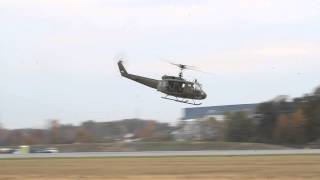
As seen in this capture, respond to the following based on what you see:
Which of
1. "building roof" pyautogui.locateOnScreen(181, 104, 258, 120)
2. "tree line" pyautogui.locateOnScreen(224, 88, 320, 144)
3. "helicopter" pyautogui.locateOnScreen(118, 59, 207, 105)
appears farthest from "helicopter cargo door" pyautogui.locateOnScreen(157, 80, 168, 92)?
"building roof" pyautogui.locateOnScreen(181, 104, 258, 120)

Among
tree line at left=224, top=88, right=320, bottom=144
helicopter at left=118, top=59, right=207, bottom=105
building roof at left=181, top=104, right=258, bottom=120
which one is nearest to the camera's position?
helicopter at left=118, top=59, right=207, bottom=105

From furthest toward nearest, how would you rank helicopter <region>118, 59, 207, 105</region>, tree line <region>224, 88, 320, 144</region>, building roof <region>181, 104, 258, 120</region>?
building roof <region>181, 104, 258, 120</region> < tree line <region>224, 88, 320, 144</region> < helicopter <region>118, 59, 207, 105</region>

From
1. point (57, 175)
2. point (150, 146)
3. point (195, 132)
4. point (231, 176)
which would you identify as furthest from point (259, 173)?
point (195, 132)

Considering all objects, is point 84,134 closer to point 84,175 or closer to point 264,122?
point 264,122

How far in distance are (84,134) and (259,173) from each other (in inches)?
5300

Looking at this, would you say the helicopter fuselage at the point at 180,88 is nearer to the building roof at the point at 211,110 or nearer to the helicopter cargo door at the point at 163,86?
the helicopter cargo door at the point at 163,86

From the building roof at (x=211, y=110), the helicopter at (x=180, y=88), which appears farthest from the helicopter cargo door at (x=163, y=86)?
the building roof at (x=211, y=110)

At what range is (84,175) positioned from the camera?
128 ft

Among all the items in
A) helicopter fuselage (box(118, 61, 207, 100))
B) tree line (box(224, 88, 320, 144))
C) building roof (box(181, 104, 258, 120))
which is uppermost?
building roof (box(181, 104, 258, 120))

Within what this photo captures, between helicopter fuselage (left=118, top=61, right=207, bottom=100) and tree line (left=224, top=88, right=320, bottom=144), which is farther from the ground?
tree line (left=224, top=88, right=320, bottom=144)

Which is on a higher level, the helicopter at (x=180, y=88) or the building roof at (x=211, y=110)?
the building roof at (x=211, y=110)

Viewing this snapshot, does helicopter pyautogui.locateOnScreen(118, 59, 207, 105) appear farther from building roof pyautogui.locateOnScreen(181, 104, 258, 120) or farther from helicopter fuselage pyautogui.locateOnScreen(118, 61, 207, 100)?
building roof pyautogui.locateOnScreen(181, 104, 258, 120)

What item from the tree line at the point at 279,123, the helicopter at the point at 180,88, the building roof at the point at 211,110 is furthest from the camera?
the building roof at the point at 211,110

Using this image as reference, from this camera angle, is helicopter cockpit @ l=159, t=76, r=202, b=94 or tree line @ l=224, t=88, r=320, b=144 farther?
tree line @ l=224, t=88, r=320, b=144
